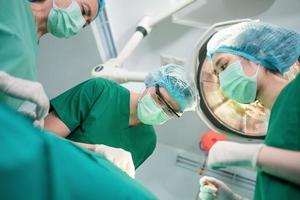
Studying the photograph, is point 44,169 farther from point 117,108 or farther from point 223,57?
point 117,108

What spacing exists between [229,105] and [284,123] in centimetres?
60

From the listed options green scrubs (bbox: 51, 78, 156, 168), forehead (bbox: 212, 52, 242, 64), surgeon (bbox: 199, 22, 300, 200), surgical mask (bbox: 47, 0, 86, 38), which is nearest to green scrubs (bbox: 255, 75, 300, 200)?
surgeon (bbox: 199, 22, 300, 200)

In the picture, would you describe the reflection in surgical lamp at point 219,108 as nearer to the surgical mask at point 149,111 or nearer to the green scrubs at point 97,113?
the surgical mask at point 149,111

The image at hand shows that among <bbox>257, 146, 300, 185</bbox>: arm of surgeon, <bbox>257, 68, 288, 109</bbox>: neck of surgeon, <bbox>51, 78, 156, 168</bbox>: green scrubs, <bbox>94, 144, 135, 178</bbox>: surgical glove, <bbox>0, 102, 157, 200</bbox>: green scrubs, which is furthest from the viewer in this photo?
<bbox>51, 78, 156, 168</bbox>: green scrubs

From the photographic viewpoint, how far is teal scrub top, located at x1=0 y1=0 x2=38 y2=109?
3.98 ft

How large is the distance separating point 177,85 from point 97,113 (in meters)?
0.38

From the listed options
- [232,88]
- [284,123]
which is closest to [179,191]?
[232,88]

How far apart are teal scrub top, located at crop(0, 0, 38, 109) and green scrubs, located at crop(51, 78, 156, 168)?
26 cm

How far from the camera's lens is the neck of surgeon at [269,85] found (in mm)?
1211

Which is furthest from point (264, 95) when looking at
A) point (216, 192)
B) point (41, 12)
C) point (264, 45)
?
point (41, 12)

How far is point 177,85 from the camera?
1.72m

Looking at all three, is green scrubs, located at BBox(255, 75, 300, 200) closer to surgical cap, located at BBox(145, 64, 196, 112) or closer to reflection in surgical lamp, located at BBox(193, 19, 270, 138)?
reflection in surgical lamp, located at BBox(193, 19, 270, 138)

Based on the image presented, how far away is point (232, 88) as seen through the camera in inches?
52.2

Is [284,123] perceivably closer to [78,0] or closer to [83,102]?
[83,102]
